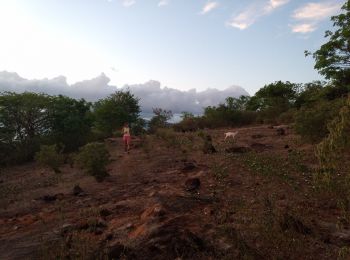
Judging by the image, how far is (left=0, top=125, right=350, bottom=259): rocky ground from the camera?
20.2 ft

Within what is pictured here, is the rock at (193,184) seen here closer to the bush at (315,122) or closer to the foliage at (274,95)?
the bush at (315,122)

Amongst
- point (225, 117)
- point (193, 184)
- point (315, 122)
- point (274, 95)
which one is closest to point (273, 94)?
point (274, 95)

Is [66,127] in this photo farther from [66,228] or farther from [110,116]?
[66,228]

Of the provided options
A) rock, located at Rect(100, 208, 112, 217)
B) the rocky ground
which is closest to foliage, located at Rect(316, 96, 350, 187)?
the rocky ground

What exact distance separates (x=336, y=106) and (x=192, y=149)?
6.63m

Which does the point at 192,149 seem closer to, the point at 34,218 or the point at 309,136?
the point at 309,136

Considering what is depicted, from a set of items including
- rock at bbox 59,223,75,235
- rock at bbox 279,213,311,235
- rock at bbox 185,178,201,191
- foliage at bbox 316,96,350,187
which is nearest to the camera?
foliage at bbox 316,96,350,187

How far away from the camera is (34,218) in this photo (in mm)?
9156

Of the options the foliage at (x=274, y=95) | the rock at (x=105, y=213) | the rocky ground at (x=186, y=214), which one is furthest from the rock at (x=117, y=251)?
the foliage at (x=274, y=95)

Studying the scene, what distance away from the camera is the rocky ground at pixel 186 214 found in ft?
20.2

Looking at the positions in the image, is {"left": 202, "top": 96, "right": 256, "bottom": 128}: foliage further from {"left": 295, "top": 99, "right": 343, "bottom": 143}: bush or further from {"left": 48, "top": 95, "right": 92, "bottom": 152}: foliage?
{"left": 295, "top": 99, "right": 343, "bottom": 143}: bush

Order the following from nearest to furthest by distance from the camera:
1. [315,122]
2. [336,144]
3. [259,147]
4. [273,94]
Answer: [336,144]
[315,122]
[259,147]
[273,94]

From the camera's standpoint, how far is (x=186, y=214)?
761 centimetres

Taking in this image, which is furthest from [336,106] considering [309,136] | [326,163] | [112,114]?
[112,114]
